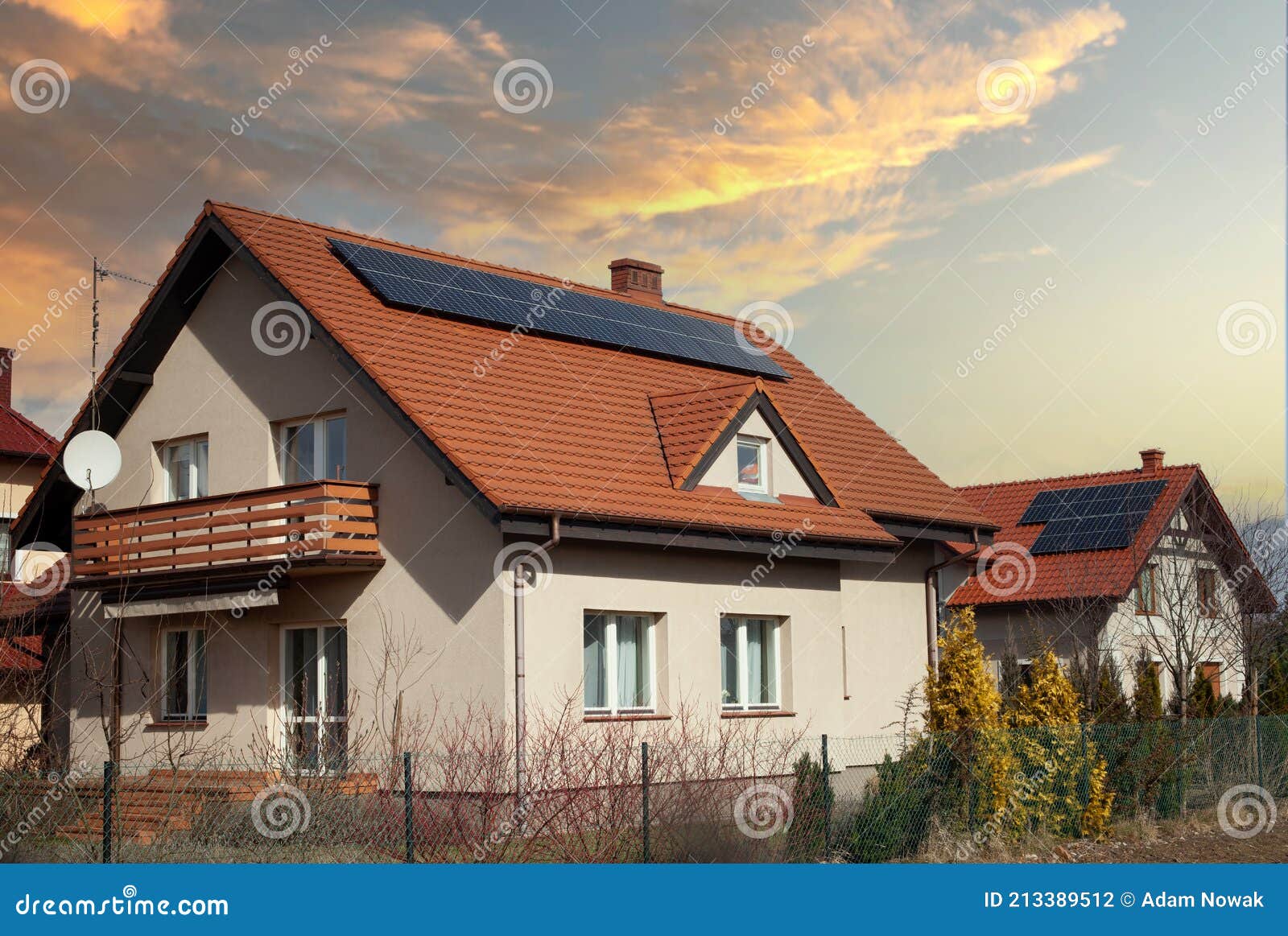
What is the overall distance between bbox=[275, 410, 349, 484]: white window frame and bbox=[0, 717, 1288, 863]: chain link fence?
13.9 feet

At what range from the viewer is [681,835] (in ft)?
46.2

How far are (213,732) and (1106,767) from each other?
12.6 m

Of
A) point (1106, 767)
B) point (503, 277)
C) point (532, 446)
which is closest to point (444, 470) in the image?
point (532, 446)

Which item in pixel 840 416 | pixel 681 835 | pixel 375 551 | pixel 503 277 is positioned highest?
pixel 503 277

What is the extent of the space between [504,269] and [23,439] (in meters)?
14.6

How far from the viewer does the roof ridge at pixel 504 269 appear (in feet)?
73.3

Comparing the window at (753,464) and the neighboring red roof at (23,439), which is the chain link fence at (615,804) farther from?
the neighboring red roof at (23,439)

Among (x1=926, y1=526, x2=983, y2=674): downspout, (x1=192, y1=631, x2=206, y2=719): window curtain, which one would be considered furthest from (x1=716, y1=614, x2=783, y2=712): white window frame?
(x1=192, y1=631, x2=206, y2=719): window curtain

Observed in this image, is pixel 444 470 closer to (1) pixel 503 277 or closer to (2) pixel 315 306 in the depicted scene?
(2) pixel 315 306
